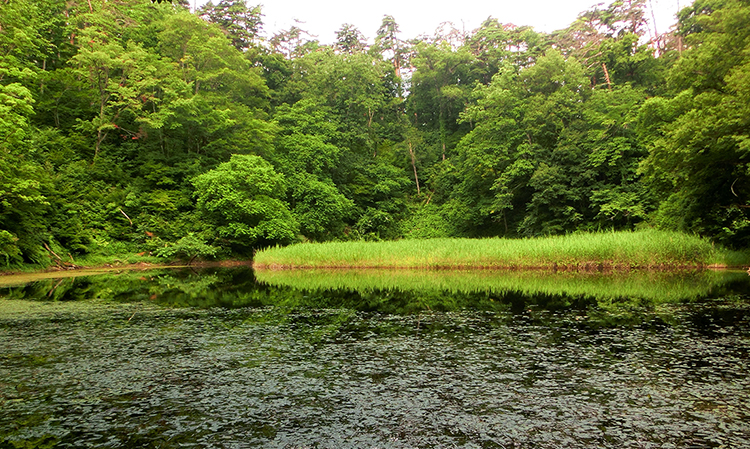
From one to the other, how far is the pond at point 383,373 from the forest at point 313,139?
1126 cm

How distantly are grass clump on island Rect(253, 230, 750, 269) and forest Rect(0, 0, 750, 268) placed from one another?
8.03 feet

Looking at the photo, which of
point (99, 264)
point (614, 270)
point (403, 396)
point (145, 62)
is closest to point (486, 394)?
point (403, 396)

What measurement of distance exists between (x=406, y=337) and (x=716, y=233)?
20.1m

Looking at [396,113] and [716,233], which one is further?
[396,113]

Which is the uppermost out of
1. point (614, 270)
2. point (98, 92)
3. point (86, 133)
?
point (98, 92)

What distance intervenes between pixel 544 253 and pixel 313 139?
2293 centimetres

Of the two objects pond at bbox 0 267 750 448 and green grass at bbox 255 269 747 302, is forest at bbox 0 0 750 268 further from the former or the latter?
pond at bbox 0 267 750 448

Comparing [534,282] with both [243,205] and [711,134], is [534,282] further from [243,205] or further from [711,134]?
[243,205]

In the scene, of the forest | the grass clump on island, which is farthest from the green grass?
the forest

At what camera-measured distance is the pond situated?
439cm

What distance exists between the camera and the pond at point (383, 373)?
14.4 ft

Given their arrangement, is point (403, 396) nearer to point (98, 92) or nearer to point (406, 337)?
point (406, 337)

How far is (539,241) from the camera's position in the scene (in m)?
21.3

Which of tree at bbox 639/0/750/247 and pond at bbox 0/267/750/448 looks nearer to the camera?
pond at bbox 0/267/750/448
